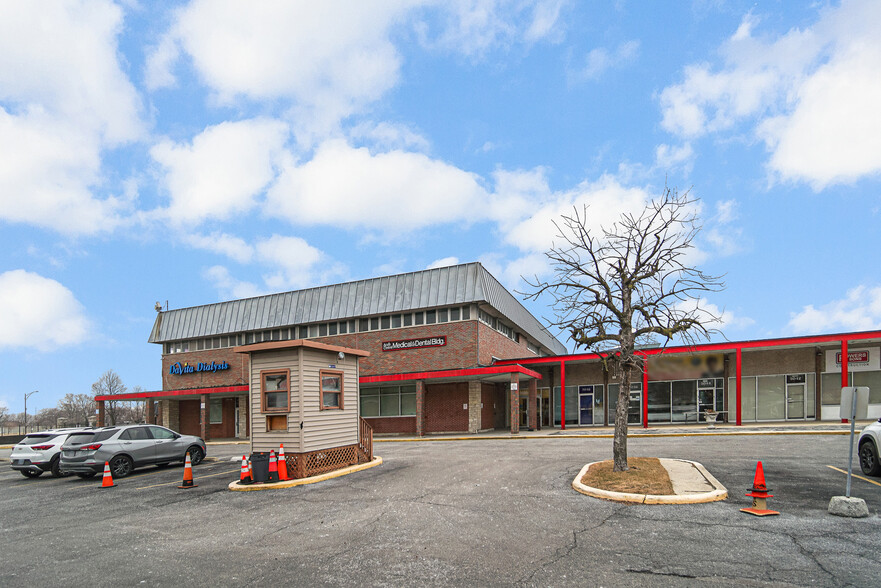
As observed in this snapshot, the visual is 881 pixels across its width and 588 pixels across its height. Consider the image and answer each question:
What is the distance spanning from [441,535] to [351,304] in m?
28.4

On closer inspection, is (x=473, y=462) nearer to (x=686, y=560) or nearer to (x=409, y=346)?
(x=686, y=560)

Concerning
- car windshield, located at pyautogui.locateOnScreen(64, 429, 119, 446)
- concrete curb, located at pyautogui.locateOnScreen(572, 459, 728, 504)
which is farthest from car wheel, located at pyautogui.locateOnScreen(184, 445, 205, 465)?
concrete curb, located at pyautogui.locateOnScreen(572, 459, 728, 504)

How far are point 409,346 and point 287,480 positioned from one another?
19.5m

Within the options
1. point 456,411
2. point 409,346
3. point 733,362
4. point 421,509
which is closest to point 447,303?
point 409,346

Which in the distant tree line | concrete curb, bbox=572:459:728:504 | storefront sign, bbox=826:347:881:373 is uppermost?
storefront sign, bbox=826:347:881:373

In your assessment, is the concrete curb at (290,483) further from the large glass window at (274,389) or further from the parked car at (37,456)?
the parked car at (37,456)

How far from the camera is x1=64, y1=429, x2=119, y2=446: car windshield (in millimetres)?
17062

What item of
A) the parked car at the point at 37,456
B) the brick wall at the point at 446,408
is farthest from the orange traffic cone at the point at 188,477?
the brick wall at the point at 446,408

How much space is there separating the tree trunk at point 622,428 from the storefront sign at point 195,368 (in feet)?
112

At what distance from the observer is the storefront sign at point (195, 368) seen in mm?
41188

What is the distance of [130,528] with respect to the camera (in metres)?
9.62

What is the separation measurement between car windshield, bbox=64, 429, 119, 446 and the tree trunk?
582 inches

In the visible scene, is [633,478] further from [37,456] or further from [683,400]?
[683,400]

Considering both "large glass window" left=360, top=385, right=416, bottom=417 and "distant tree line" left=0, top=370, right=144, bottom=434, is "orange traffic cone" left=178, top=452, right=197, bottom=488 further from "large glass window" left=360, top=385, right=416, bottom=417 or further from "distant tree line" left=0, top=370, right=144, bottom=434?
"distant tree line" left=0, top=370, right=144, bottom=434
